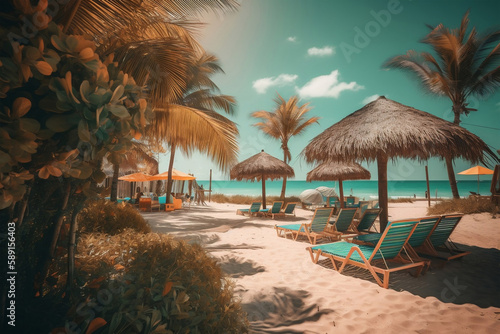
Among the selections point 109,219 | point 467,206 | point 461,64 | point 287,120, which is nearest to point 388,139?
point 109,219

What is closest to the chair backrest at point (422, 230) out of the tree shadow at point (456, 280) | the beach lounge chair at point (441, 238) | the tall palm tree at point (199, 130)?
the beach lounge chair at point (441, 238)

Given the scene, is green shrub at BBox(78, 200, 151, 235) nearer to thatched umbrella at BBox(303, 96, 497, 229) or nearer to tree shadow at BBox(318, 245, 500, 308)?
tree shadow at BBox(318, 245, 500, 308)

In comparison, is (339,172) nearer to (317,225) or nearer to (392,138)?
(317,225)

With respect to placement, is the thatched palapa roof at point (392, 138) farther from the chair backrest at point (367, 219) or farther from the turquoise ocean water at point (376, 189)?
the turquoise ocean water at point (376, 189)

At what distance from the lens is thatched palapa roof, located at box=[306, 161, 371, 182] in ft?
42.2

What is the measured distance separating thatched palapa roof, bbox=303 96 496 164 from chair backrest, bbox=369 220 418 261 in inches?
92.8

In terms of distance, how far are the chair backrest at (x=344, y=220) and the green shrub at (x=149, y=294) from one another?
476cm

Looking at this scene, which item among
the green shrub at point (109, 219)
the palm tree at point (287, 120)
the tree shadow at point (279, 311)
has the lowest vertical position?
the tree shadow at point (279, 311)

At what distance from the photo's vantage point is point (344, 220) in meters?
6.35

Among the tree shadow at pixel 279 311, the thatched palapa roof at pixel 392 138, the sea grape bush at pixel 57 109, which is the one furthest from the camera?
the thatched palapa roof at pixel 392 138

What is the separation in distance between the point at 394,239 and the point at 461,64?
1323 centimetres

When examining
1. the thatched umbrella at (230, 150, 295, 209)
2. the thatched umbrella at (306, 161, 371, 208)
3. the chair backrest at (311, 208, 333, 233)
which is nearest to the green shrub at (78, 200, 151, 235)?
the chair backrest at (311, 208, 333, 233)

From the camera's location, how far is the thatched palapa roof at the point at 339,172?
12.9 meters

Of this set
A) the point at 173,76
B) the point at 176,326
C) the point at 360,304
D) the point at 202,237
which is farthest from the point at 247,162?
the point at 176,326
